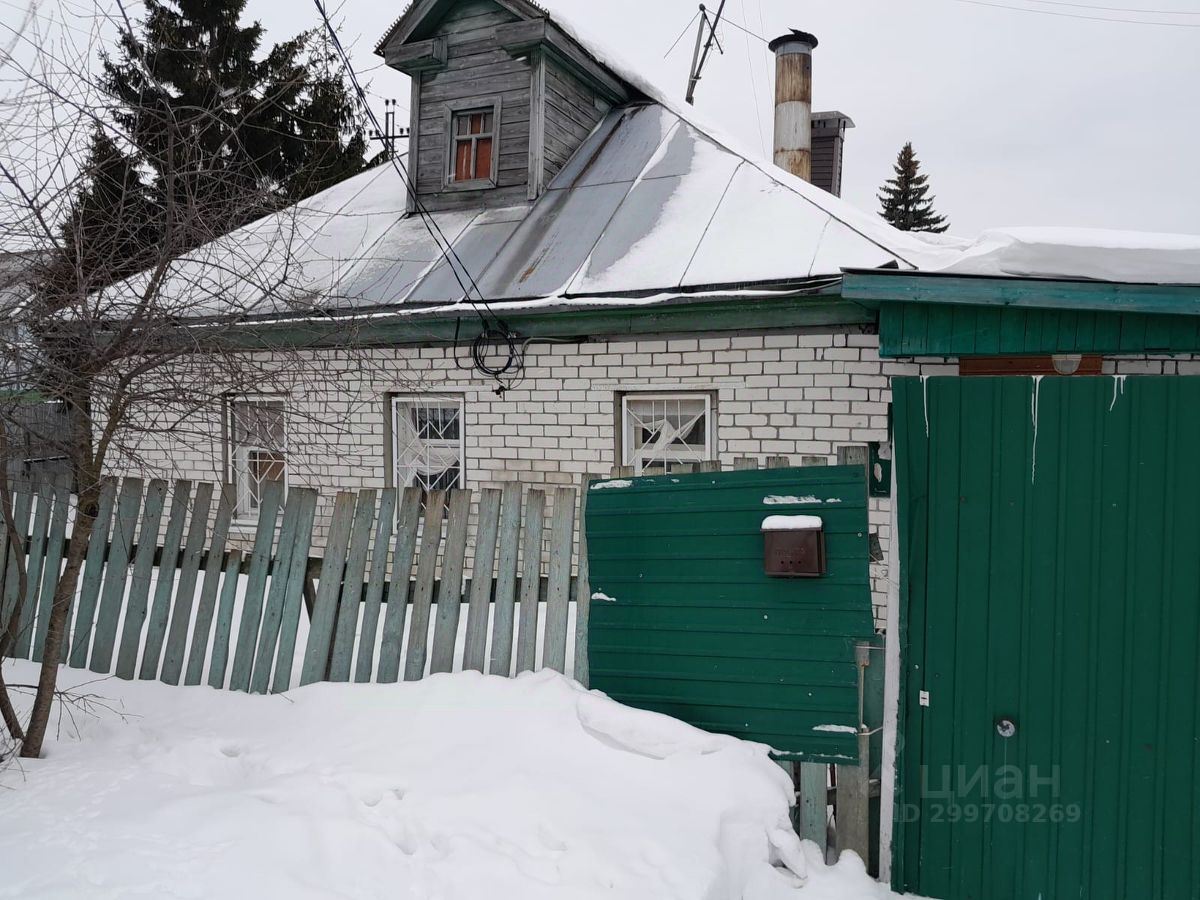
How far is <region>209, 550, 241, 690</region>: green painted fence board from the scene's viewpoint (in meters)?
4.11

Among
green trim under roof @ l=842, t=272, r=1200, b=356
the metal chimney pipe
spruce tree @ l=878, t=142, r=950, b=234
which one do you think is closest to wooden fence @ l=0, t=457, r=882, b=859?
green trim under roof @ l=842, t=272, r=1200, b=356

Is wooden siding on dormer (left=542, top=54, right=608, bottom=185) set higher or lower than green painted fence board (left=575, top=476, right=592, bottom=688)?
higher

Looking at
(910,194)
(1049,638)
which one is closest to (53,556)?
(1049,638)

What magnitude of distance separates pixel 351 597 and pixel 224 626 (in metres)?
0.72

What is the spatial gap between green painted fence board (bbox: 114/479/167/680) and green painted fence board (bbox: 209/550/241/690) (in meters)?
0.48

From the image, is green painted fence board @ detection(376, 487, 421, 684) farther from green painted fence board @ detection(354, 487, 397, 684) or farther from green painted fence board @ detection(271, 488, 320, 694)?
green painted fence board @ detection(271, 488, 320, 694)

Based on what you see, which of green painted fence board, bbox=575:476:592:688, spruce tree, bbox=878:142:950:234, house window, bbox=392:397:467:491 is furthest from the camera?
spruce tree, bbox=878:142:950:234

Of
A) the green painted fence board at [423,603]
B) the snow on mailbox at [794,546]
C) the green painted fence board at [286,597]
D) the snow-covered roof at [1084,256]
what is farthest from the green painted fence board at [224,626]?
the snow-covered roof at [1084,256]

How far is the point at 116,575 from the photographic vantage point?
14.5ft

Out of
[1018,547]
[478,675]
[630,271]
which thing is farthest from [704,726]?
[630,271]

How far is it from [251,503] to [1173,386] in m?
8.64

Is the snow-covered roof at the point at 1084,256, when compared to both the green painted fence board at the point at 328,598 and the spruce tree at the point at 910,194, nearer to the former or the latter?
the green painted fence board at the point at 328,598

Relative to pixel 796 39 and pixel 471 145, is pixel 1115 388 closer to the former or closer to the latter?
pixel 471 145

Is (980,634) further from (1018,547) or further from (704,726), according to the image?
(704,726)
